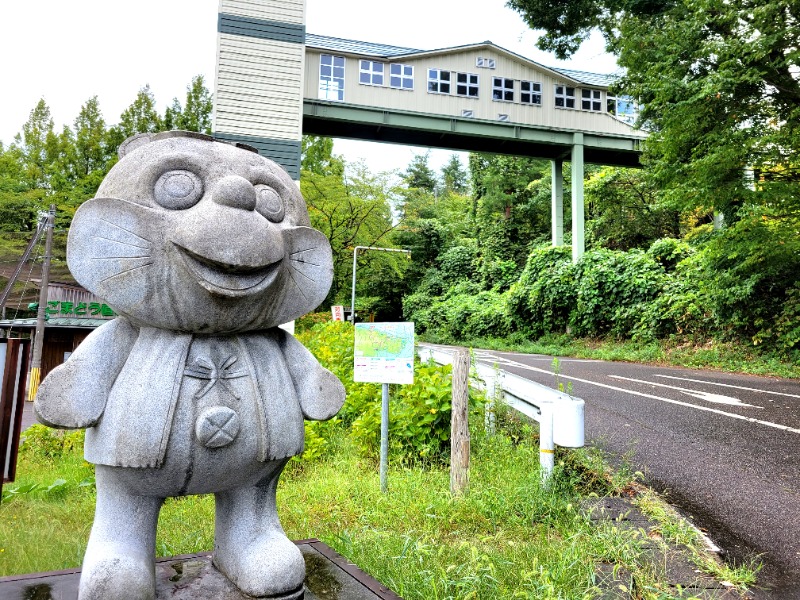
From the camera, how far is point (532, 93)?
18.6 metres

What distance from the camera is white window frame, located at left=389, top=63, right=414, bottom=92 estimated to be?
17203 mm

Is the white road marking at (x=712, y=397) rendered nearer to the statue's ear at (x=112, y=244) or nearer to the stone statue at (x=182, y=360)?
the stone statue at (x=182, y=360)

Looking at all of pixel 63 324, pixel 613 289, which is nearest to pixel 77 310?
pixel 63 324

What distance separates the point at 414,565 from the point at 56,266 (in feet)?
101

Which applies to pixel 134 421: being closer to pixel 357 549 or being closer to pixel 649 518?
pixel 357 549

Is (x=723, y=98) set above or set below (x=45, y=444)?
above

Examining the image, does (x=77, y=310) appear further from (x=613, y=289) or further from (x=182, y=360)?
(x=182, y=360)

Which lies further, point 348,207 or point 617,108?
point 617,108

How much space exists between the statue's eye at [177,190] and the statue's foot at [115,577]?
141 centimetres

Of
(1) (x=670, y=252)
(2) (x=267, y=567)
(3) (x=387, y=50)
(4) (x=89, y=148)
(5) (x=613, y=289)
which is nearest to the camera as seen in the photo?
(2) (x=267, y=567)

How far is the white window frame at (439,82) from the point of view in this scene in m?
17.6

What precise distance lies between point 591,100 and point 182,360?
1953 cm

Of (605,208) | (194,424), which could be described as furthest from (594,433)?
(605,208)

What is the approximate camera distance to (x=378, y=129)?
17.4m
